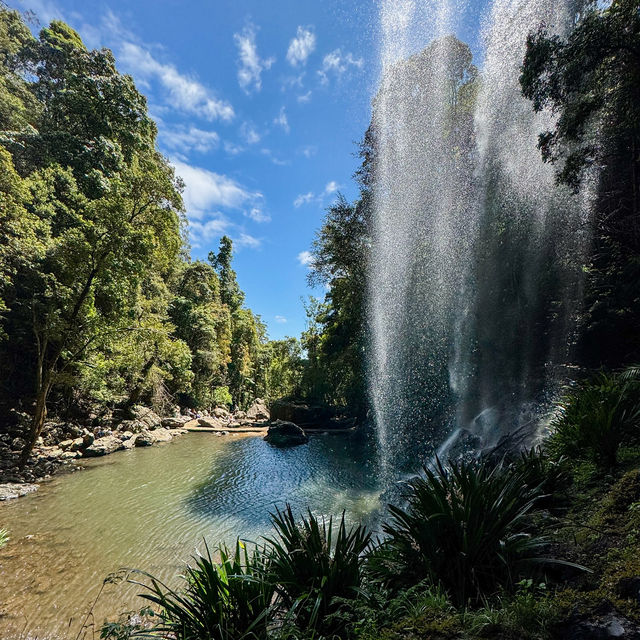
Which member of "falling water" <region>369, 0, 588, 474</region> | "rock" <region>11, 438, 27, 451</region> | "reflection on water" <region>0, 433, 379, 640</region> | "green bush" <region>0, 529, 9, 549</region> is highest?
"falling water" <region>369, 0, 588, 474</region>

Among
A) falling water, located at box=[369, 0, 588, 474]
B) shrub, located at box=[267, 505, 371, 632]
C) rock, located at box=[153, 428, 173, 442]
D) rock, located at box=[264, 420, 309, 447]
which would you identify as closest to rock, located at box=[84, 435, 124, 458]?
rock, located at box=[153, 428, 173, 442]

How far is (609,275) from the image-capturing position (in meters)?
9.91

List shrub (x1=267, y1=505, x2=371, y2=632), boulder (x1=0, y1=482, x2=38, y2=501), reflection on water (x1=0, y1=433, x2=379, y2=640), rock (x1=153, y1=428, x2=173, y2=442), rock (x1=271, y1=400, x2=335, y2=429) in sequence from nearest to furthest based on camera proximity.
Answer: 1. shrub (x1=267, y1=505, x2=371, y2=632)
2. reflection on water (x1=0, y1=433, x2=379, y2=640)
3. boulder (x1=0, y1=482, x2=38, y2=501)
4. rock (x1=153, y1=428, x2=173, y2=442)
5. rock (x1=271, y1=400, x2=335, y2=429)

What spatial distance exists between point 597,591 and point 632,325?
35.1 feet

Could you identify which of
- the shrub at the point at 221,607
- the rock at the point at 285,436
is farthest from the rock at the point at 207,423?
the shrub at the point at 221,607

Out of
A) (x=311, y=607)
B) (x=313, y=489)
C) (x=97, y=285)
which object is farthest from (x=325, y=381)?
(x=311, y=607)

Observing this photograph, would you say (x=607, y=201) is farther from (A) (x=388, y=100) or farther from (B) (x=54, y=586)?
(B) (x=54, y=586)

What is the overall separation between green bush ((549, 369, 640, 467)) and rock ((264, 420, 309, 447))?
16.5 m

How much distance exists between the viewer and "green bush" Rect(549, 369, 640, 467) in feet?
11.4

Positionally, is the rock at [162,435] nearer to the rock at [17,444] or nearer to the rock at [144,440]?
the rock at [144,440]

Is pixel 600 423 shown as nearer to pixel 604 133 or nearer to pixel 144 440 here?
pixel 604 133

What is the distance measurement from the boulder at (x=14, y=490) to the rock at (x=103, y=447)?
4.43 m

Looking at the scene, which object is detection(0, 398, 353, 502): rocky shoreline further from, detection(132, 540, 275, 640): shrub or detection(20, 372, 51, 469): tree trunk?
detection(132, 540, 275, 640): shrub

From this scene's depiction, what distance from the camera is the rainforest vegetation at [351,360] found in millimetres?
2162
